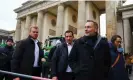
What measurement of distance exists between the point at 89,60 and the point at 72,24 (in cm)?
3273

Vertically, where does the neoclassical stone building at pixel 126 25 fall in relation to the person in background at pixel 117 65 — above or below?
above

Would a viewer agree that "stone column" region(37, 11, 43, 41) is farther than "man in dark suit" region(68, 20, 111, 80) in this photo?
Yes

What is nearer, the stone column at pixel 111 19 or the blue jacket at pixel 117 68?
the blue jacket at pixel 117 68

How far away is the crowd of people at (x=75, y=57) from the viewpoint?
11.4ft

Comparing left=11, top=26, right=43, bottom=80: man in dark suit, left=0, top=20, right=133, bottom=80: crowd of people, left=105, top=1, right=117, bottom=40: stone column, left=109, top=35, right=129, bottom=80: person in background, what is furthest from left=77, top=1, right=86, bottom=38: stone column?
left=11, top=26, right=43, bottom=80: man in dark suit

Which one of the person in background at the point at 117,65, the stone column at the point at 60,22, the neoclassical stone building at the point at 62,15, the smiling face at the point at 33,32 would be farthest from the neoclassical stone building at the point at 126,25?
the smiling face at the point at 33,32

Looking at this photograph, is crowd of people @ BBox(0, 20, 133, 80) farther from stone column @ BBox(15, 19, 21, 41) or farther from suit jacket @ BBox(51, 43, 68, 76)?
stone column @ BBox(15, 19, 21, 41)

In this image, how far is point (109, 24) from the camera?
88.2 feet

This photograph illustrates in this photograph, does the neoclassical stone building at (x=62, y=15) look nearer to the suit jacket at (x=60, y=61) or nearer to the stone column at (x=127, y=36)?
the stone column at (x=127, y=36)

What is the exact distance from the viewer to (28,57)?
189 inches

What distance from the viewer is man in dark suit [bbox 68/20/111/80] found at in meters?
3.41

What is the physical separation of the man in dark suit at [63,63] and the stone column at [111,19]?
21584mm

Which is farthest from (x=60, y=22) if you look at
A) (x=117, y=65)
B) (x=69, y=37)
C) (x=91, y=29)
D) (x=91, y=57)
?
(x=91, y=57)

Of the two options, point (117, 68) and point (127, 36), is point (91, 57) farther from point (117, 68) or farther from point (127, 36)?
point (127, 36)
